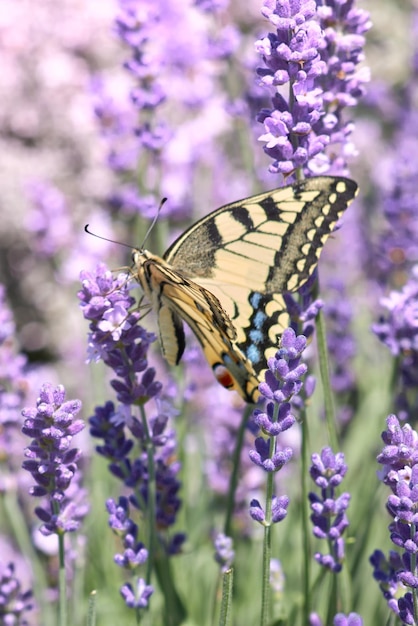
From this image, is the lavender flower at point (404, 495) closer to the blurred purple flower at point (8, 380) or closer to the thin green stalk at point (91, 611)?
the thin green stalk at point (91, 611)

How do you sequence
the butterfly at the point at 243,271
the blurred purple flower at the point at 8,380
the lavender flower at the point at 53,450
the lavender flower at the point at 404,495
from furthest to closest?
the blurred purple flower at the point at 8,380
the butterfly at the point at 243,271
the lavender flower at the point at 53,450
the lavender flower at the point at 404,495

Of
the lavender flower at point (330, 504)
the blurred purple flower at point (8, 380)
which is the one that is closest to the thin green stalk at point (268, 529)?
the lavender flower at point (330, 504)

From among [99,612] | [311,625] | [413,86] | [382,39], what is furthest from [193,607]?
[382,39]

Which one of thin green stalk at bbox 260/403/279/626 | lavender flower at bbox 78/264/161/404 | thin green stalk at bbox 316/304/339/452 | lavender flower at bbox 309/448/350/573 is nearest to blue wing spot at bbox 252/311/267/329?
thin green stalk at bbox 316/304/339/452

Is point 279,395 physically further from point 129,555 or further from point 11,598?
point 11,598

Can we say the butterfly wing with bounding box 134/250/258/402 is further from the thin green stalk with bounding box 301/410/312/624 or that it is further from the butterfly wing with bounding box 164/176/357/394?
the thin green stalk with bounding box 301/410/312/624
